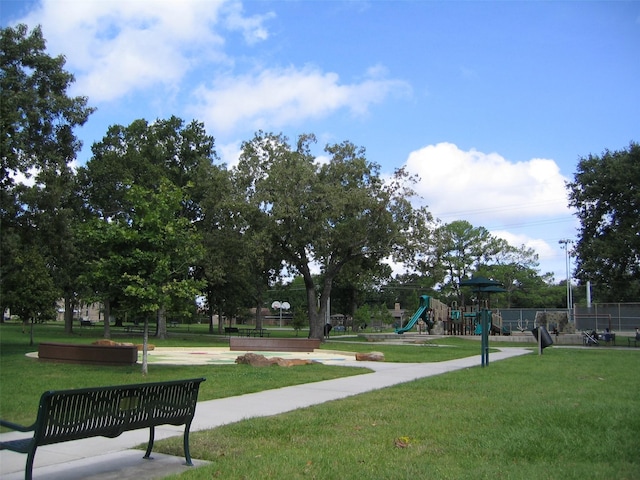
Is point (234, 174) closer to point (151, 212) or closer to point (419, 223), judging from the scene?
point (419, 223)

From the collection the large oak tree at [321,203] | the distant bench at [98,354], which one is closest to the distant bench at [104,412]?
the distant bench at [98,354]

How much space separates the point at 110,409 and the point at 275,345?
21.5 m

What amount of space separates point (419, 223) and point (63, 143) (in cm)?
2129

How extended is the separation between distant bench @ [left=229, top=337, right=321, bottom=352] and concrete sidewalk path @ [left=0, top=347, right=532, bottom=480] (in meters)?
13.4

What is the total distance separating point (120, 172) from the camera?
140ft

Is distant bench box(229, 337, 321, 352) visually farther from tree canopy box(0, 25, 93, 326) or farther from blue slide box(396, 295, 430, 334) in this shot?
blue slide box(396, 295, 430, 334)

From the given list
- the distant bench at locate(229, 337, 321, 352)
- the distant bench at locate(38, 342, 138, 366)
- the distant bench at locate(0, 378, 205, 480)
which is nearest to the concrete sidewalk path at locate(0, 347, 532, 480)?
the distant bench at locate(0, 378, 205, 480)

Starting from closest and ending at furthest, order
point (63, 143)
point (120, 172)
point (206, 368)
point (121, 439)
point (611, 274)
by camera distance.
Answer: point (121, 439), point (206, 368), point (63, 143), point (611, 274), point (120, 172)

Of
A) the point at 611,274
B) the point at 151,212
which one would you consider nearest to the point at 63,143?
the point at 151,212

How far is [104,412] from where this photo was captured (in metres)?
5.91

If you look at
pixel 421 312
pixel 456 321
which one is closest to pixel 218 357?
pixel 421 312

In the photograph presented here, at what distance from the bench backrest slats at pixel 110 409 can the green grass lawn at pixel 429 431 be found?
654 mm

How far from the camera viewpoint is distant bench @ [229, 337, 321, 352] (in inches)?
1076

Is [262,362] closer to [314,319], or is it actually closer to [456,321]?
[314,319]
